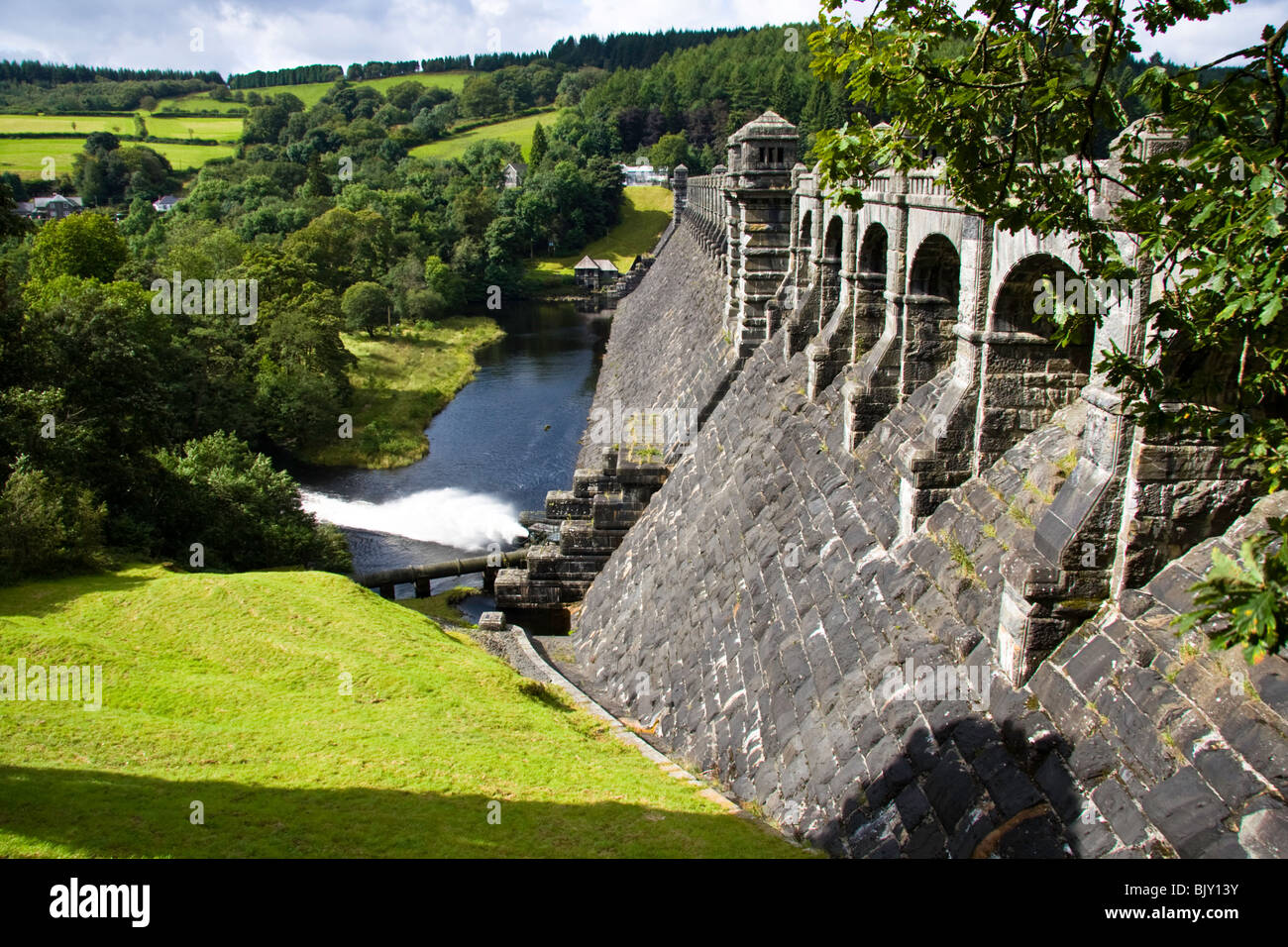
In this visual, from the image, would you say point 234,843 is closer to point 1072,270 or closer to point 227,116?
point 1072,270

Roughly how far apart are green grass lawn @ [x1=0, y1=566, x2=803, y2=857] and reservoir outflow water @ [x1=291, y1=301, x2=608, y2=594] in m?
15.2

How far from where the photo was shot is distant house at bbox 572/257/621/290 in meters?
108

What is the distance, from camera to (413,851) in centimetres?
1164

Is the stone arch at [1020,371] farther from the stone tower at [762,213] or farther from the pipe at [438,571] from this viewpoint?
the pipe at [438,571]

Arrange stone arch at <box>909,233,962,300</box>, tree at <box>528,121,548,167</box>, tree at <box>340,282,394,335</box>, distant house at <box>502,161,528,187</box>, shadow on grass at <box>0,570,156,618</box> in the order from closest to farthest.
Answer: stone arch at <box>909,233,962,300</box> → shadow on grass at <box>0,570,156,618</box> → tree at <box>340,282,394,335</box> → distant house at <box>502,161,528,187</box> → tree at <box>528,121,548,167</box>

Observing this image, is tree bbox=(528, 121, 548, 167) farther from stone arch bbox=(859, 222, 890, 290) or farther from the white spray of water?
stone arch bbox=(859, 222, 890, 290)

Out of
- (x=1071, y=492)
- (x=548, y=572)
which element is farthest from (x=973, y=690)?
(x=548, y=572)

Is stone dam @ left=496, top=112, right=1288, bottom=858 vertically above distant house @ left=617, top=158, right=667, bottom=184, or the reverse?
distant house @ left=617, top=158, right=667, bottom=184

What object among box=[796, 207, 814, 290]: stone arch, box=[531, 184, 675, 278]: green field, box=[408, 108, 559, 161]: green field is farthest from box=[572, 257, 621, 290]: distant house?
box=[796, 207, 814, 290]: stone arch

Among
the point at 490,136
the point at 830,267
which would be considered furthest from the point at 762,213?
the point at 490,136

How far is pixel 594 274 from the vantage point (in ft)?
356

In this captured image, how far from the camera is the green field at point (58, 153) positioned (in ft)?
374

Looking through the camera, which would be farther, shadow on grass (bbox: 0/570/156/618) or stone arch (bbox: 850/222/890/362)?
shadow on grass (bbox: 0/570/156/618)

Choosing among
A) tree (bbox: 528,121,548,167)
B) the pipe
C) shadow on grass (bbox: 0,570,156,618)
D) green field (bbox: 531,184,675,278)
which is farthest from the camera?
tree (bbox: 528,121,548,167)
